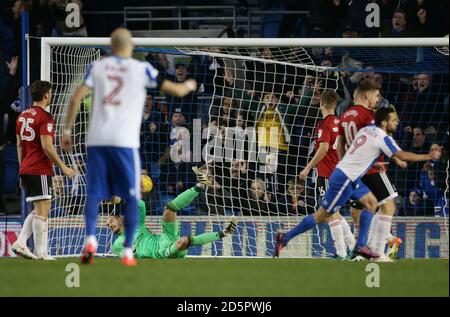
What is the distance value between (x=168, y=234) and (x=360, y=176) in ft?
8.90

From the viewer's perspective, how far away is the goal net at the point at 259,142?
1460 cm

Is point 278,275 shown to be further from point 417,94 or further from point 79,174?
point 417,94

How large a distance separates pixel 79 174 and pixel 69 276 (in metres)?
5.36

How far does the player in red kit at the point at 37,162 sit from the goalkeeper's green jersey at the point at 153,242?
3.07ft

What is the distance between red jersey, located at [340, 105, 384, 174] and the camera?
469 inches

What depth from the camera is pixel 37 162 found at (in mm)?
12602

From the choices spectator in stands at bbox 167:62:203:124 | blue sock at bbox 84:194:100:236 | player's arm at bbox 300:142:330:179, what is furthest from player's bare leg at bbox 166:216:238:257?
spectator in stands at bbox 167:62:203:124

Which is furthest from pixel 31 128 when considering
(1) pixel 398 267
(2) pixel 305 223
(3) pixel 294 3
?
(3) pixel 294 3

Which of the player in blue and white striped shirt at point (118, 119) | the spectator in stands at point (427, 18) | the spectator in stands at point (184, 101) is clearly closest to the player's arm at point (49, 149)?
the player in blue and white striped shirt at point (118, 119)

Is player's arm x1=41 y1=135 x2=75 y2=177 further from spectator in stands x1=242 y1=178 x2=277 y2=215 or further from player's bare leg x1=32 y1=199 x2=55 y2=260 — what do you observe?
spectator in stands x1=242 y1=178 x2=277 y2=215

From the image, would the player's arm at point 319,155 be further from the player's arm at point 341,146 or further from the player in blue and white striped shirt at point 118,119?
the player in blue and white striped shirt at point 118,119

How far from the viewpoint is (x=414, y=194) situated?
15344mm

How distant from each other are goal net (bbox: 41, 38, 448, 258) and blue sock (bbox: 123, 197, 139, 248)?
4.77 metres

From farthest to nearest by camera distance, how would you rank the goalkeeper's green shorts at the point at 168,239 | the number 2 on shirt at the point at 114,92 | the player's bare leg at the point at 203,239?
the goalkeeper's green shorts at the point at 168,239 < the player's bare leg at the point at 203,239 < the number 2 on shirt at the point at 114,92
